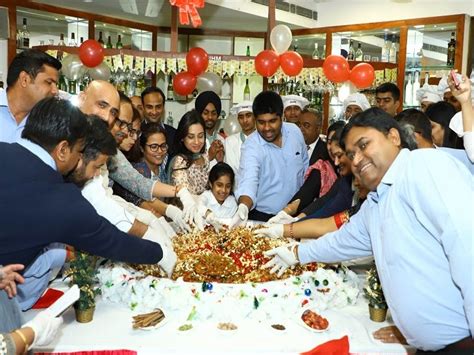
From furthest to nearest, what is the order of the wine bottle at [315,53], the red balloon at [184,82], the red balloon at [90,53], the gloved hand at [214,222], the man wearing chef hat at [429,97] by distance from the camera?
the wine bottle at [315,53] < the red balloon at [184,82] < the red balloon at [90,53] < the man wearing chef hat at [429,97] < the gloved hand at [214,222]

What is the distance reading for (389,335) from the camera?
1.79 metres

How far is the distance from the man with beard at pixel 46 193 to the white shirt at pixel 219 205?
5.37ft

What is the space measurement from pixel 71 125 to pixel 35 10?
458 cm

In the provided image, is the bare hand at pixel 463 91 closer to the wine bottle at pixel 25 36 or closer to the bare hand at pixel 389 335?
the bare hand at pixel 389 335

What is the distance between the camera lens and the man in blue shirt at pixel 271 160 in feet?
11.2

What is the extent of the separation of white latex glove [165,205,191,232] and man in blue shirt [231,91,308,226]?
641 millimetres

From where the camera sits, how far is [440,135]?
2.92m

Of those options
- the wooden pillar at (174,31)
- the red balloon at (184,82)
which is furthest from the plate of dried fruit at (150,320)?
the wooden pillar at (174,31)

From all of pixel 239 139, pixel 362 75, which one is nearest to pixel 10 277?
pixel 239 139

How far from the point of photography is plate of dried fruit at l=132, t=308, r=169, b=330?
5.86 feet

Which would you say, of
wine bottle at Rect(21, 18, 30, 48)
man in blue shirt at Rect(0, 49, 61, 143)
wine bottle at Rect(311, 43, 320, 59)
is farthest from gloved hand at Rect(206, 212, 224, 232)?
wine bottle at Rect(311, 43, 320, 59)

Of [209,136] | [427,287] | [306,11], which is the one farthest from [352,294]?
[306,11]

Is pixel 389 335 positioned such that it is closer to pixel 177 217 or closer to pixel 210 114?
pixel 177 217

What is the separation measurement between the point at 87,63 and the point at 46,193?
11.7 ft
